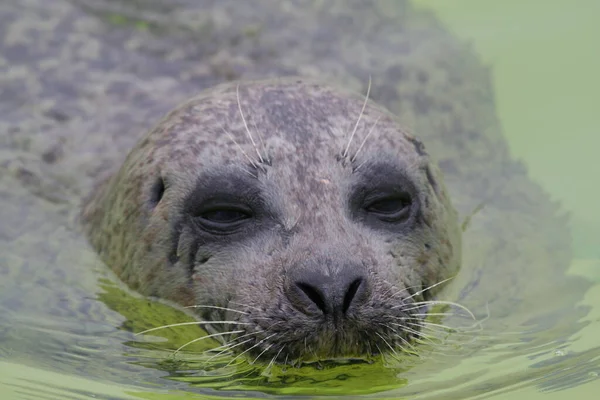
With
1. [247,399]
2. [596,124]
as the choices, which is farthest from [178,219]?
[596,124]

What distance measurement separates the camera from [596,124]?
7156 mm

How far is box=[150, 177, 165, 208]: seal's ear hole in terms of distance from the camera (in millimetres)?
5000

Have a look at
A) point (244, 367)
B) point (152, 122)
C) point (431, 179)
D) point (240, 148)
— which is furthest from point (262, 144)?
point (152, 122)

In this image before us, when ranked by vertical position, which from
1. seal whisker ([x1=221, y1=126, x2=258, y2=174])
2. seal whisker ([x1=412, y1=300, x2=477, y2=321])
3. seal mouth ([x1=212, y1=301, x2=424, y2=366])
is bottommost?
seal mouth ([x1=212, y1=301, x2=424, y2=366])

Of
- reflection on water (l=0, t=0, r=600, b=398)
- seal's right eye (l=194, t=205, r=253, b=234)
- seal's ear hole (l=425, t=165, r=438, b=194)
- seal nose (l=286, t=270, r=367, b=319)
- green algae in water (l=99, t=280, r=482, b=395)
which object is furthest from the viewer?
seal's ear hole (l=425, t=165, r=438, b=194)

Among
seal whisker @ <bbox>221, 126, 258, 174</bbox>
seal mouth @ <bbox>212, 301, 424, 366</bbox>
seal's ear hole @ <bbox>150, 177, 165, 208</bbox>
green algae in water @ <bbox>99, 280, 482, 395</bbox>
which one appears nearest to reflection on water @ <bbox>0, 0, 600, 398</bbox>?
green algae in water @ <bbox>99, 280, 482, 395</bbox>

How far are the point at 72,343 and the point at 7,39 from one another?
2861 millimetres

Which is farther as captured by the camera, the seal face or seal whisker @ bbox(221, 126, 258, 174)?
seal whisker @ bbox(221, 126, 258, 174)

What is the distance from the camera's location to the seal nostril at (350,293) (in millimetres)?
4105

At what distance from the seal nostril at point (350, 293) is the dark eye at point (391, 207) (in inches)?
23.8

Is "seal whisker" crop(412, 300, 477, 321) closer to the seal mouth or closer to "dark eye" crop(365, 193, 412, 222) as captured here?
the seal mouth

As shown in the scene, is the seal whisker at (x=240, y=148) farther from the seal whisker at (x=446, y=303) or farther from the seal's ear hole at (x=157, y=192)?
the seal whisker at (x=446, y=303)

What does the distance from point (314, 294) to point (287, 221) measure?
50cm

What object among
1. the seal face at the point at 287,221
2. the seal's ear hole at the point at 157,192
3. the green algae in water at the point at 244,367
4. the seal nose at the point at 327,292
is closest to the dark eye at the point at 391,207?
the seal face at the point at 287,221
